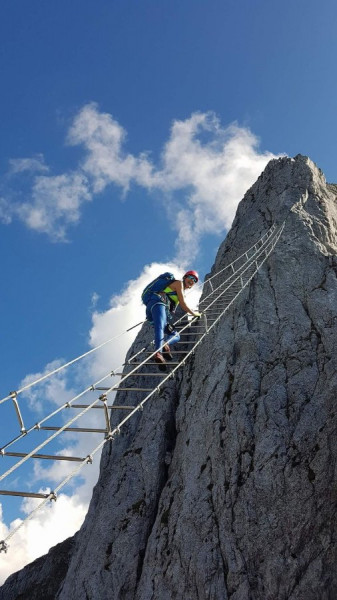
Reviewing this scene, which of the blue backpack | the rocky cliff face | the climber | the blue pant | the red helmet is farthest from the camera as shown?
the red helmet

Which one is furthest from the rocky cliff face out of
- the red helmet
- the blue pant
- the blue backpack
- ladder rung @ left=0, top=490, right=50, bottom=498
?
ladder rung @ left=0, top=490, right=50, bottom=498


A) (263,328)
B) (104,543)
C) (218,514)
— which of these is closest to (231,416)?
(218,514)

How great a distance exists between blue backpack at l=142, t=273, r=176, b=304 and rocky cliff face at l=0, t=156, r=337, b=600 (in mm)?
4197

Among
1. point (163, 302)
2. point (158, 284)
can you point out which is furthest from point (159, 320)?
point (158, 284)

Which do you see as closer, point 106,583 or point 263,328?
point 106,583

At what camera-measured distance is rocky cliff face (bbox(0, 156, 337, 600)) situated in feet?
36.1

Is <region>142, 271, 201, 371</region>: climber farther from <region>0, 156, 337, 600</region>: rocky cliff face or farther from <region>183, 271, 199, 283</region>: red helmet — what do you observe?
<region>0, 156, 337, 600</region>: rocky cliff face

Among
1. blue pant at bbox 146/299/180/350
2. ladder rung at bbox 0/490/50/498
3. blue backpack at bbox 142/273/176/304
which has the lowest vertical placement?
ladder rung at bbox 0/490/50/498

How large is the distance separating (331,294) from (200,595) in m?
11.7

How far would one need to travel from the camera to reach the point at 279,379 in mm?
14672

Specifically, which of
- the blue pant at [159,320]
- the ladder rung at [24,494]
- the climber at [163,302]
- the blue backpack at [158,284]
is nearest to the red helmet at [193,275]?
the climber at [163,302]

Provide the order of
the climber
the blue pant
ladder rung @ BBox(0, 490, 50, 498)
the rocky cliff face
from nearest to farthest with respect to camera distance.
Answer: ladder rung @ BBox(0, 490, 50, 498) < the rocky cliff face < the blue pant < the climber

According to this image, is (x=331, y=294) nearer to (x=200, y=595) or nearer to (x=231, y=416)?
(x=231, y=416)

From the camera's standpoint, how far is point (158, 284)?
1444 centimetres
